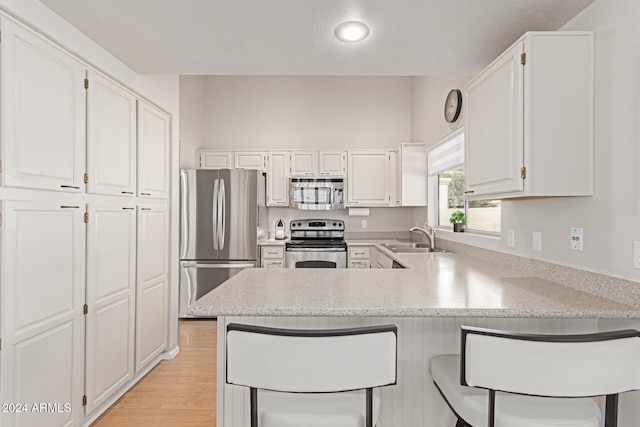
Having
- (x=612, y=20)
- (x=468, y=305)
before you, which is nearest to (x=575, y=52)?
(x=612, y=20)

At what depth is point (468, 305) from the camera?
1.38 metres

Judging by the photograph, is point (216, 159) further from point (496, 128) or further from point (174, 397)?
point (496, 128)

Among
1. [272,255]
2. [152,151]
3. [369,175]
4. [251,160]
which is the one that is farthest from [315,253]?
[152,151]

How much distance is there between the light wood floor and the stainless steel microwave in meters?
2.08

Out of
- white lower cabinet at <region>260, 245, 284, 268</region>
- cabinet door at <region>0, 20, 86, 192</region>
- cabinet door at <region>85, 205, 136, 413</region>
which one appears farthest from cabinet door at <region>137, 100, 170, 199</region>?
white lower cabinet at <region>260, 245, 284, 268</region>

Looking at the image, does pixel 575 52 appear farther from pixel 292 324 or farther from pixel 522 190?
pixel 292 324

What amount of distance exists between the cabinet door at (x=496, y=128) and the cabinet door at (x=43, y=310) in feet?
7.38

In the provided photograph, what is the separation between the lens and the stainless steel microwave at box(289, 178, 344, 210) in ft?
15.6

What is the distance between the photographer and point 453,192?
379 cm

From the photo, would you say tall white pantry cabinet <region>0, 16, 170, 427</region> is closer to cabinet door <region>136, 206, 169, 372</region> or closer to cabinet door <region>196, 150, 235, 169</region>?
cabinet door <region>136, 206, 169, 372</region>

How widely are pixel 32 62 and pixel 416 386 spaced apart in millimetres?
2309

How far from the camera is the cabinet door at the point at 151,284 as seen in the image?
8.98 feet

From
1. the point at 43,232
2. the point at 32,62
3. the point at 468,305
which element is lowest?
the point at 468,305

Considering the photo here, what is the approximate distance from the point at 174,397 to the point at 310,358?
1980 millimetres
